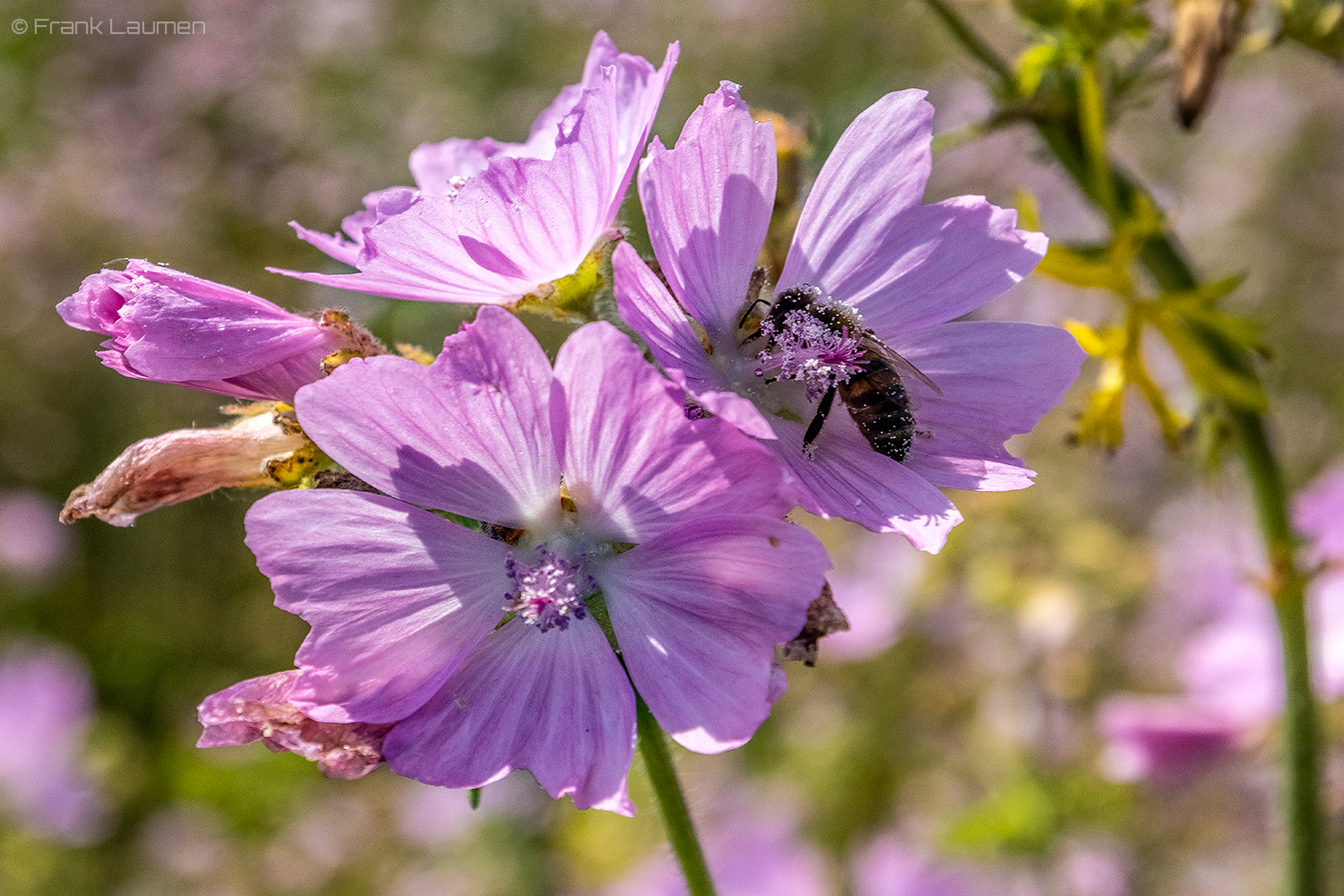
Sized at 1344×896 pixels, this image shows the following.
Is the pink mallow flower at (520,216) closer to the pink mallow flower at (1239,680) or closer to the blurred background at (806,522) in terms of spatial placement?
the blurred background at (806,522)

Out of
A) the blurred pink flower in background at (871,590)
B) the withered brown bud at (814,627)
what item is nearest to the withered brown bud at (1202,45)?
the withered brown bud at (814,627)

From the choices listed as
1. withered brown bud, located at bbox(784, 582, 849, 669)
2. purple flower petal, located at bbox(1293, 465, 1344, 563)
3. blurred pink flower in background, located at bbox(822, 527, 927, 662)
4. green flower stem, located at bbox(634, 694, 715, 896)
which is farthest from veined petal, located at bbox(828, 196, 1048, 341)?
blurred pink flower in background, located at bbox(822, 527, 927, 662)

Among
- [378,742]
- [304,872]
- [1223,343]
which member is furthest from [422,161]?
[304,872]

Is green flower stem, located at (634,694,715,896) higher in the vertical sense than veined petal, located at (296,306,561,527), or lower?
lower

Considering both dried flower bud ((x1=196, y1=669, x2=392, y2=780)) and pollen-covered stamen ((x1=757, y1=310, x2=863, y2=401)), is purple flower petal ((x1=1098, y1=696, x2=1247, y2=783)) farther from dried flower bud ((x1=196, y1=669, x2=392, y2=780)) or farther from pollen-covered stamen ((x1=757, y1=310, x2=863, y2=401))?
dried flower bud ((x1=196, y1=669, x2=392, y2=780))

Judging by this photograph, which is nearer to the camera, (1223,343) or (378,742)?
(378,742)

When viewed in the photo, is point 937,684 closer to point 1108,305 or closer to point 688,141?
point 1108,305

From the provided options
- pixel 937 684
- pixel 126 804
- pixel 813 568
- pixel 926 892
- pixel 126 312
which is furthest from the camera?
pixel 126 804
